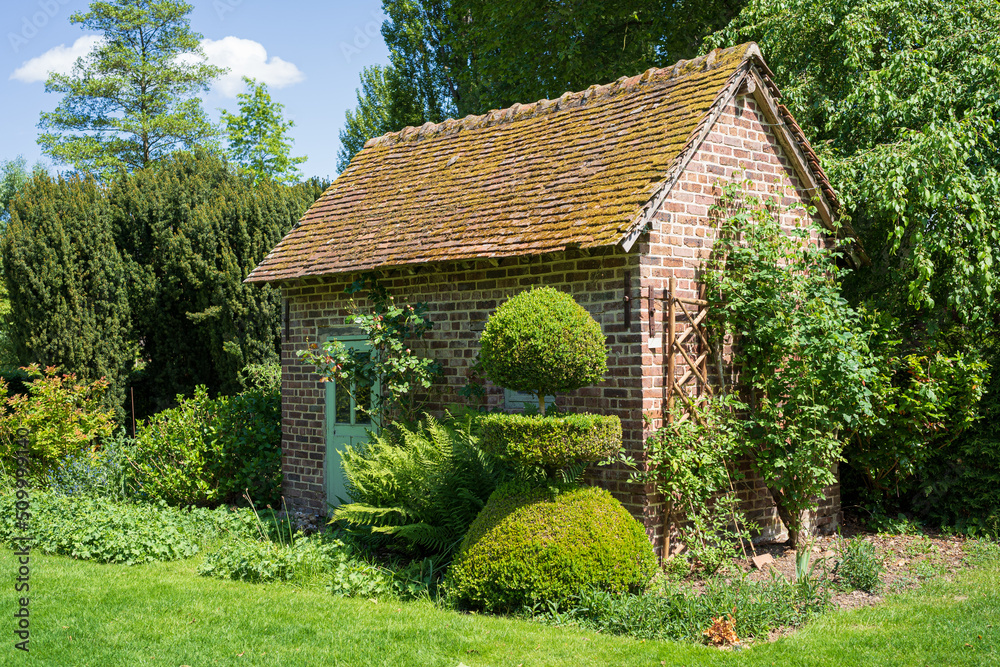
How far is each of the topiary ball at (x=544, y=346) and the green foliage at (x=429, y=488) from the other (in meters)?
1.33

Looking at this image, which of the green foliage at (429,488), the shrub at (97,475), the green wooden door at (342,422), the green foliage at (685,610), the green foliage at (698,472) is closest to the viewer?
the green foliage at (685,610)

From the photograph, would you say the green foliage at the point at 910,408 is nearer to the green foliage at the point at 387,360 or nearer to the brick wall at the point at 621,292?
the brick wall at the point at 621,292

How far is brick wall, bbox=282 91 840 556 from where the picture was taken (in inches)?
311

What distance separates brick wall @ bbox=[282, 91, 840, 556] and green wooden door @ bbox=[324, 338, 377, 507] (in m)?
0.15

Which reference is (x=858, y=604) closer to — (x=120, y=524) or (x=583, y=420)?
(x=583, y=420)

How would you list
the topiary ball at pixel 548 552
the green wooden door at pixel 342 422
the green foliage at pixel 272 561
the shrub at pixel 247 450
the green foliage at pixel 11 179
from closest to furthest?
the topiary ball at pixel 548 552
the green foliage at pixel 272 561
the green wooden door at pixel 342 422
the shrub at pixel 247 450
the green foliage at pixel 11 179

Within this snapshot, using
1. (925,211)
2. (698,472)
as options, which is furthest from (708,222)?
(925,211)

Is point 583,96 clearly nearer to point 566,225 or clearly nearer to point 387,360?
point 566,225

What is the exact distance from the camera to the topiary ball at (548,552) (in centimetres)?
672

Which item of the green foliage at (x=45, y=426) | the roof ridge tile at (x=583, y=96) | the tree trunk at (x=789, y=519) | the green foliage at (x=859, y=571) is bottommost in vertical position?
the green foliage at (x=859, y=571)

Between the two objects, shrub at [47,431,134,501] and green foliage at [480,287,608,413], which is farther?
shrub at [47,431,134,501]

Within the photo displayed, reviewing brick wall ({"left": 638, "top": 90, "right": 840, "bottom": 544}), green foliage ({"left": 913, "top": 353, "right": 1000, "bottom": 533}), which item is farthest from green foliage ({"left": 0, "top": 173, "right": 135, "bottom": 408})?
green foliage ({"left": 913, "top": 353, "right": 1000, "bottom": 533})

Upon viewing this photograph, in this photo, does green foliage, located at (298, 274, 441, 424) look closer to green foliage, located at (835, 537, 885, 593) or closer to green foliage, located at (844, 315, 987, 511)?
green foliage, located at (835, 537, 885, 593)

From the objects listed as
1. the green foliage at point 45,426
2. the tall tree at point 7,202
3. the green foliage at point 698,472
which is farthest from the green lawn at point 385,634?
the tall tree at point 7,202
